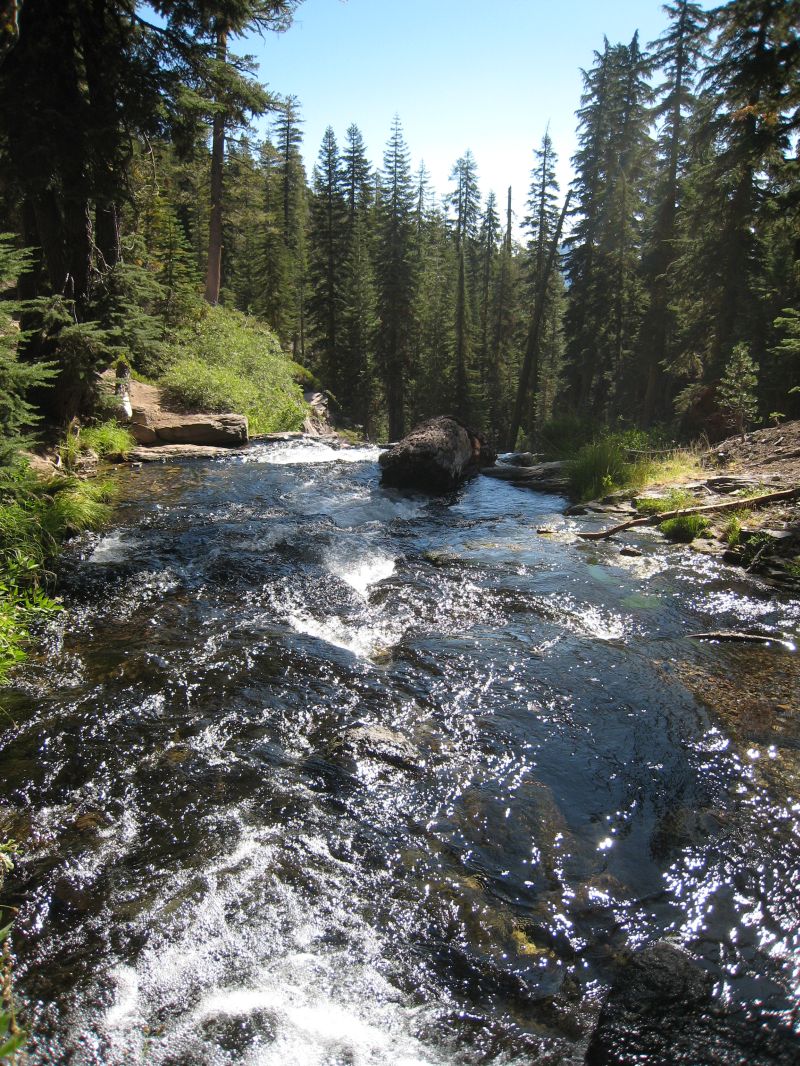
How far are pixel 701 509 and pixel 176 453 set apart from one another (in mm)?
11948

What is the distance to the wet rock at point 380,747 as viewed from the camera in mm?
4496

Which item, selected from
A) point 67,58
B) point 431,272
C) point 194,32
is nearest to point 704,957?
point 67,58

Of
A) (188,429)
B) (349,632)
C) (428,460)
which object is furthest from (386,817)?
(188,429)

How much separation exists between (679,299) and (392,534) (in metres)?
19.4

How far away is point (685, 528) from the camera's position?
10047 mm

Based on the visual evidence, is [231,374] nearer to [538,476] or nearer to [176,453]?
[176,453]

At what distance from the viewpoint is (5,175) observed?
942 cm

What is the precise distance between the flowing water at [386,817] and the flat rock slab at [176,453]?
6.20 metres

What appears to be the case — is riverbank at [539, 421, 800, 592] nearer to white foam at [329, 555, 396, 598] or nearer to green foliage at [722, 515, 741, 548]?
green foliage at [722, 515, 741, 548]

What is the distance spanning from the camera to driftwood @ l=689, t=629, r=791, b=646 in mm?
→ 6422

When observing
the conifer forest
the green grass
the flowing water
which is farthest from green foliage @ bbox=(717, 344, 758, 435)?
the green grass

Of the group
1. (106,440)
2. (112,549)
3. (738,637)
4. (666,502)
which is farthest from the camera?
(106,440)

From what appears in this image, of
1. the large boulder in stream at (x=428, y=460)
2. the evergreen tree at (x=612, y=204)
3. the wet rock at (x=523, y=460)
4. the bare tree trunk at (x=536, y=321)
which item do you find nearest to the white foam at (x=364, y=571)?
the large boulder in stream at (x=428, y=460)

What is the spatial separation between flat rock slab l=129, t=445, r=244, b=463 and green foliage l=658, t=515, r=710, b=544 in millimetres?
10903
